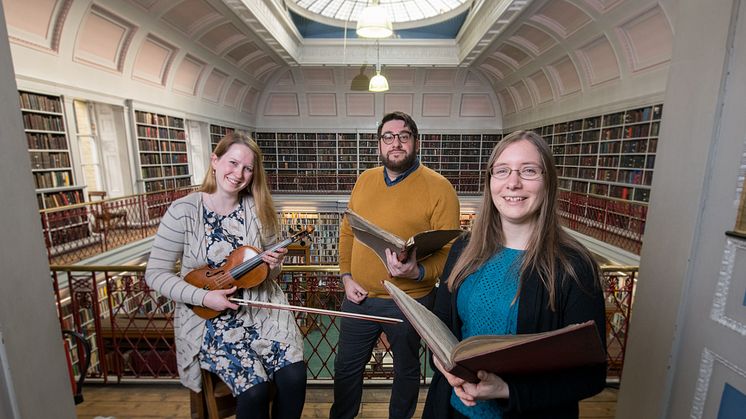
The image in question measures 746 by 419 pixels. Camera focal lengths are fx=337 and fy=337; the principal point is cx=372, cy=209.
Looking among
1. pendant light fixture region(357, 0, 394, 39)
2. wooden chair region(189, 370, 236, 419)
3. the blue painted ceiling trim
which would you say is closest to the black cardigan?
wooden chair region(189, 370, 236, 419)

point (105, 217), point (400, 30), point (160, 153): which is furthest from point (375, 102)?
point (105, 217)

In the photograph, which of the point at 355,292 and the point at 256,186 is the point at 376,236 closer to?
the point at 355,292

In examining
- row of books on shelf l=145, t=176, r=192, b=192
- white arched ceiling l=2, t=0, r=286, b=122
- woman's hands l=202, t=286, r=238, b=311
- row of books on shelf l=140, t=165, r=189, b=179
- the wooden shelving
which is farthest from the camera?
row of books on shelf l=145, t=176, r=192, b=192

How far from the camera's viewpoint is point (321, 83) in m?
12.9

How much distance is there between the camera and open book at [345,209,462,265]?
129 centimetres

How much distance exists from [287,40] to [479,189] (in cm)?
813

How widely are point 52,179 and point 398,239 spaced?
6.39 meters

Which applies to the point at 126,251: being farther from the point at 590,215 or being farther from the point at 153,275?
the point at 590,215

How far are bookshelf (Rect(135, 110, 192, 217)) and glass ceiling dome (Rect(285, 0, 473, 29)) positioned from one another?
4661 mm

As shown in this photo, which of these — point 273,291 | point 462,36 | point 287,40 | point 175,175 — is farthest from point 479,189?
point 273,291

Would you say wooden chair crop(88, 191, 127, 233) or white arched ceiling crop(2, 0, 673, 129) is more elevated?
white arched ceiling crop(2, 0, 673, 129)

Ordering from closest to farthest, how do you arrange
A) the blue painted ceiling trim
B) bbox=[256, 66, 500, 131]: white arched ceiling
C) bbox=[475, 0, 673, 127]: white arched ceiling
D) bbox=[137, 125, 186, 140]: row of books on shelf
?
bbox=[475, 0, 673, 127]: white arched ceiling
bbox=[137, 125, 186, 140]: row of books on shelf
the blue painted ceiling trim
bbox=[256, 66, 500, 131]: white arched ceiling

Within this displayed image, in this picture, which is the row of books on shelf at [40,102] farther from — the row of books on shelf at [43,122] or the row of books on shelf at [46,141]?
the row of books on shelf at [46,141]

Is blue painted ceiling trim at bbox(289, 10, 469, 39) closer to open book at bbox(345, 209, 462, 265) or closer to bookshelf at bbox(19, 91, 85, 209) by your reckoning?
bookshelf at bbox(19, 91, 85, 209)
